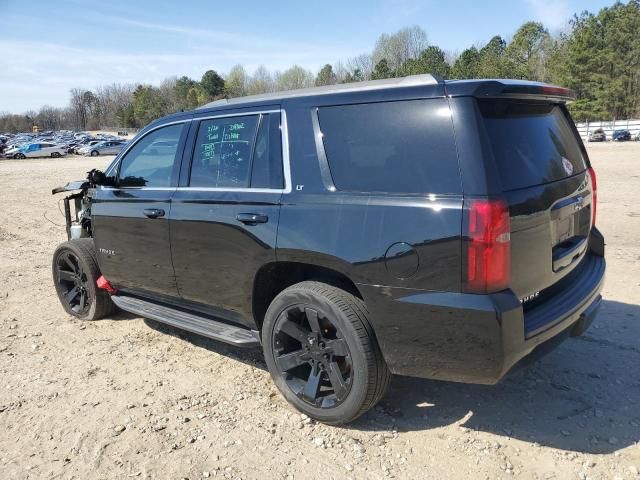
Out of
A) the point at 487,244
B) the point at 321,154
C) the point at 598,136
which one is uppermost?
the point at 598,136

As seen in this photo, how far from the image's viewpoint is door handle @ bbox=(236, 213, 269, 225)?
132 inches

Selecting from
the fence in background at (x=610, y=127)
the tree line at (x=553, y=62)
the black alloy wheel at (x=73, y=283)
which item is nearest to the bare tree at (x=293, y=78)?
the tree line at (x=553, y=62)

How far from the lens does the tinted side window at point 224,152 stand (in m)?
3.62

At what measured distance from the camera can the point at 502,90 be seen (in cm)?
275

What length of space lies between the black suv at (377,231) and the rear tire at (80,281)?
47.1 inches

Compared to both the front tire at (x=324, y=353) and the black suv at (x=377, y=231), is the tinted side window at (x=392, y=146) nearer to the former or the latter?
the black suv at (x=377, y=231)

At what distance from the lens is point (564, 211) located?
307 centimetres

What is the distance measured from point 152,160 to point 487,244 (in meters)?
2.95

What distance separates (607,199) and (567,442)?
31.0 feet

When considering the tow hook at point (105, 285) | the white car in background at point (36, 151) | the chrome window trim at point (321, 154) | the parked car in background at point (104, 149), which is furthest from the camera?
the parked car in background at point (104, 149)

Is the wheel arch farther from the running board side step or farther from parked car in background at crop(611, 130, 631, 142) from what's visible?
parked car in background at crop(611, 130, 631, 142)

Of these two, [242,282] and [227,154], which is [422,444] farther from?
[227,154]

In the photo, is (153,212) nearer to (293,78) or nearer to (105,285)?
(105,285)

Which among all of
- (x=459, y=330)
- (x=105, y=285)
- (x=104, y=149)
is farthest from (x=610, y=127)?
(x=459, y=330)
